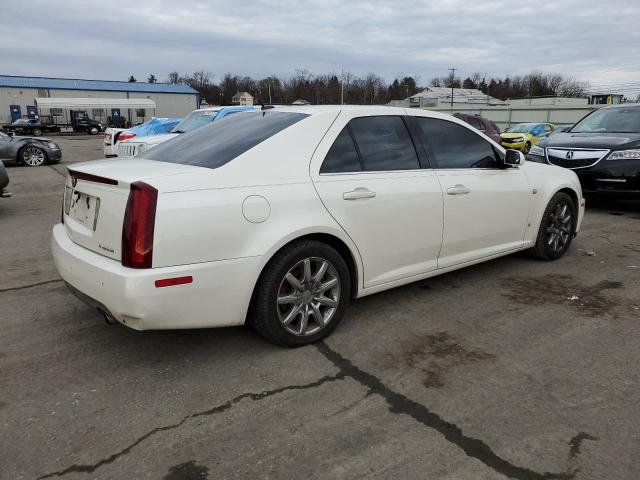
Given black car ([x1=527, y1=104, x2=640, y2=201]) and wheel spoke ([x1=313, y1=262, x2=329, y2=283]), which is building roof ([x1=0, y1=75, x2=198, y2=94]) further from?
wheel spoke ([x1=313, y1=262, x2=329, y2=283])

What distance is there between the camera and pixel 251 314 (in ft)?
10.9

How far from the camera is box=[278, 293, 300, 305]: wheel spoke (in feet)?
10.9

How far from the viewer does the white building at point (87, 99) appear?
5191 cm

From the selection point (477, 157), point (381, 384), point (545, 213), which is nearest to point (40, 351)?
point (381, 384)

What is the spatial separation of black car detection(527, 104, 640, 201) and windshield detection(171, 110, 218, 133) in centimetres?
682

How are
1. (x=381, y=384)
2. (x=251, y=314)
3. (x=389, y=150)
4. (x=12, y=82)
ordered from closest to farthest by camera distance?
(x=381, y=384), (x=251, y=314), (x=389, y=150), (x=12, y=82)

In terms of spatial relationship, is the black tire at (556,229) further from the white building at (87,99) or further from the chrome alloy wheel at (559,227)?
the white building at (87,99)

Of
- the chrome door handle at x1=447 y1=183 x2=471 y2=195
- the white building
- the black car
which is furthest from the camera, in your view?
the white building

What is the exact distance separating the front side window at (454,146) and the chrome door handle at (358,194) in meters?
0.83

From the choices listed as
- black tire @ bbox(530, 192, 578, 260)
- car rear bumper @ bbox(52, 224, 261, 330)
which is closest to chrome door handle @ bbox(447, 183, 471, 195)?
black tire @ bbox(530, 192, 578, 260)

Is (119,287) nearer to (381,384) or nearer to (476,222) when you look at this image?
(381,384)

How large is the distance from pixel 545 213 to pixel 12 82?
67.4 meters

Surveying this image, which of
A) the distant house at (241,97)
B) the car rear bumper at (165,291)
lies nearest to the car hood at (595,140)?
the car rear bumper at (165,291)

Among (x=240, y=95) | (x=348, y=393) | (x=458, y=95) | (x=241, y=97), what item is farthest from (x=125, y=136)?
(x=240, y=95)
